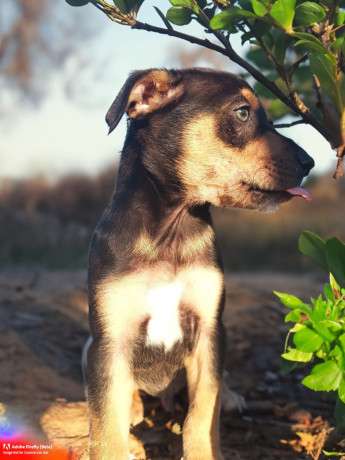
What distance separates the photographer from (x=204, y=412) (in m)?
3.58

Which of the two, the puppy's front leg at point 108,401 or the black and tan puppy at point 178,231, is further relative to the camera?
the black and tan puppy at point 178,231

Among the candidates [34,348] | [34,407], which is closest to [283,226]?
[34,348]

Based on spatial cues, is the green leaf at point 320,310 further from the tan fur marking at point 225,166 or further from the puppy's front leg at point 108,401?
the puppy's front leg at point 108,401

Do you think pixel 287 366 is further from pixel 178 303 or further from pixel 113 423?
pixel 113 423

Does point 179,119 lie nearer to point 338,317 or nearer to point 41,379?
point 338,317

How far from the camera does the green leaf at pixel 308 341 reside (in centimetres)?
258

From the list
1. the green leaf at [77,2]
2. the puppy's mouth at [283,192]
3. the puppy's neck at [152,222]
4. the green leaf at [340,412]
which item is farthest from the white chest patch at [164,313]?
the green leaf at [77,2]

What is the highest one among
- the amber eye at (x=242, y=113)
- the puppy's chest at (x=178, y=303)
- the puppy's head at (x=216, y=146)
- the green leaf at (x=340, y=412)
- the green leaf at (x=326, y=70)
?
the green leaf at (x=326, y=70)

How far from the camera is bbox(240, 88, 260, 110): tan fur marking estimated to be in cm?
367

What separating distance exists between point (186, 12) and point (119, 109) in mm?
626

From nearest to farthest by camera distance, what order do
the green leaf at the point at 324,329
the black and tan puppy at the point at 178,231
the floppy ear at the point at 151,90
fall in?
the green leaf at the point at 324,329 → the black and tan puppy at the point at 178,231 → the floppy ear at the point at 151,90

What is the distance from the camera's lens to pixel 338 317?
2738mm

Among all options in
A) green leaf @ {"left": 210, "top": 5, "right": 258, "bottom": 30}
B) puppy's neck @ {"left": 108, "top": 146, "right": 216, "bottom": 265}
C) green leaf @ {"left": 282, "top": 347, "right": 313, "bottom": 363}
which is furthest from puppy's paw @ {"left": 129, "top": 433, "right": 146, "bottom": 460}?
green leaf @ {"left": 210, "top": 5, "right": 258, "bottom": 30}

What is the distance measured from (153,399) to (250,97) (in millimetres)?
2428
